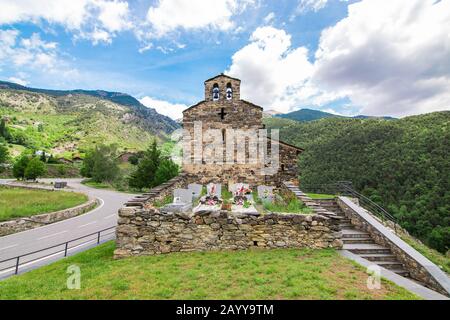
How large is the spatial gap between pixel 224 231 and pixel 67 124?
419ft

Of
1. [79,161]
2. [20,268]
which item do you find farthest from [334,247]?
[79,161]

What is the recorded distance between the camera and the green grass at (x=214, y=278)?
15.8 feet

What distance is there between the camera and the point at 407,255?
7078mm

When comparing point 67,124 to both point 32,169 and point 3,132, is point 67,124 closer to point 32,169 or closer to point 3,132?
point 3,132

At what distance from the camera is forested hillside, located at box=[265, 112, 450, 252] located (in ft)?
129

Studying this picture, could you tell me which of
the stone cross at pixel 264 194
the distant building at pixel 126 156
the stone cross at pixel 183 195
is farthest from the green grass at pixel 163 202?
the distant building at pixel 126 156

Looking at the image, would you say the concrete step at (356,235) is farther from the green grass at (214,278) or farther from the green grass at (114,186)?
the green grass at (114,186)

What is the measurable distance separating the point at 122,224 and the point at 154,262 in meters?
1.75

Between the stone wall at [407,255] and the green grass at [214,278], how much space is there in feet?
6.12

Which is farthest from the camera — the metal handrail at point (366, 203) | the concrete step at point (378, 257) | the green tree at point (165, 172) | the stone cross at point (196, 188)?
the green tree at point (165, 172)

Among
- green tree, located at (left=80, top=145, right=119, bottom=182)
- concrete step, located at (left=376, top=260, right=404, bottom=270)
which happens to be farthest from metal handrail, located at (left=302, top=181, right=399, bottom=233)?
green tree, located at (left=80, top=145, right=119, bottom=182)

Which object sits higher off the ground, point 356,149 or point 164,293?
point 356,149
